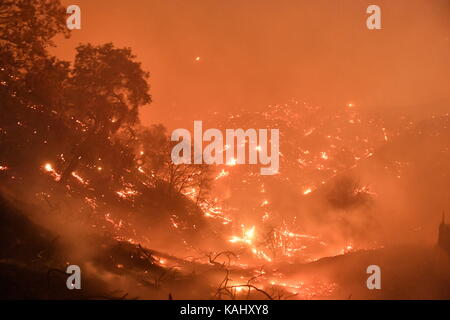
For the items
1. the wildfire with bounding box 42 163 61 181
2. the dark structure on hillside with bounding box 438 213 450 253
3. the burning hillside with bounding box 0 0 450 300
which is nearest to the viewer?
the burning hillside with bounding box 0 0 450 300

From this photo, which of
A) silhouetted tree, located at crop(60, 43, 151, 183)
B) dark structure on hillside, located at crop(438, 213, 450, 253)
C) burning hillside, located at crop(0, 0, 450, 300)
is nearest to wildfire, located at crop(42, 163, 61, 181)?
burning hillside, located at crop(0, 0, 450, 300)

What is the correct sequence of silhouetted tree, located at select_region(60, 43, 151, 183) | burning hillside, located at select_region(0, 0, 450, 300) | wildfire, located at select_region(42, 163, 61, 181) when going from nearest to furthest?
burning hillside, located at select_region(0, 0, 450, 300)
silhouetted tree, located at select_region(60, 43, 151, 183)
wildfire, located at select_region(42, 163, 61, 181)

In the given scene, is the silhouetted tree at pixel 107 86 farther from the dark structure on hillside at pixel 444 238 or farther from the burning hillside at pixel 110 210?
the dark structure on hillside at pixel 444 238

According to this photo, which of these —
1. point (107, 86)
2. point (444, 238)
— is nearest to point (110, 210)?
point (107, 86)

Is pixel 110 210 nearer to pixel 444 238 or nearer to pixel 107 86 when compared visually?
pixel 107 86

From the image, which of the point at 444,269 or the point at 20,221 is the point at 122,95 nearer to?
the point at 20,221

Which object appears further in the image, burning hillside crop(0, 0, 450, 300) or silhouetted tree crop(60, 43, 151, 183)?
silhouetted tree crop(60, 43, 151, 183)

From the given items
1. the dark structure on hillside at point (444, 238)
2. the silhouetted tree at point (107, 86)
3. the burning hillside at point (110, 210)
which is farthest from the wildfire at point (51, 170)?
the dark structure on hillside at point (444, 238)

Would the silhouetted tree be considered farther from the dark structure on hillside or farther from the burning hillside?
the dark structure on hillside

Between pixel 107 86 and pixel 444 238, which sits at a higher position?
pixel 107 86

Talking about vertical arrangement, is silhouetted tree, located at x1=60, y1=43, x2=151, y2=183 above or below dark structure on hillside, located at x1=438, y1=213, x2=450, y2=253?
above

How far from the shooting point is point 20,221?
15.8 metres
